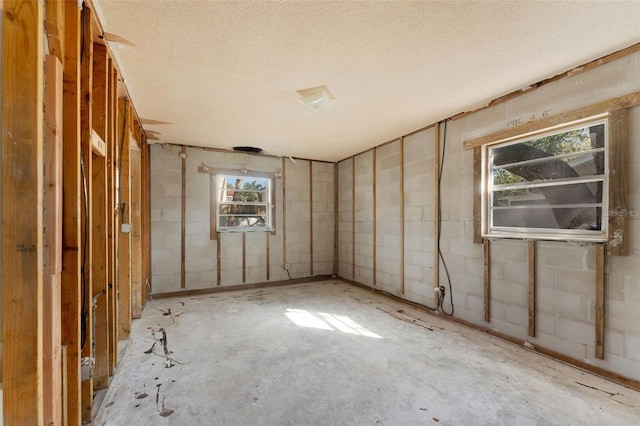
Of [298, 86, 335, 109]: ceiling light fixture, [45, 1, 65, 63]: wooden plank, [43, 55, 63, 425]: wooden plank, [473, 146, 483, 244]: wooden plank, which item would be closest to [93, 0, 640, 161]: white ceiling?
[298, 86, 335, 109]: ceiling light fixture

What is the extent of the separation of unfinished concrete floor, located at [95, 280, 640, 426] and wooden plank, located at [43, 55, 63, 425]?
757 millimetres

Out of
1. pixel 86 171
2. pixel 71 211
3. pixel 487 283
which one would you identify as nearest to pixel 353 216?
pixel 487 283

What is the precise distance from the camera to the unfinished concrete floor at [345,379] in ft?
5.93

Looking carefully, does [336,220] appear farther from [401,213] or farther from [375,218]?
[401,213]

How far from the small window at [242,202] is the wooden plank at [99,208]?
2913mm

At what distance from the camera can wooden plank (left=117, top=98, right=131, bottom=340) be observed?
2.76 m

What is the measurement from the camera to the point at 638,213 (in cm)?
208

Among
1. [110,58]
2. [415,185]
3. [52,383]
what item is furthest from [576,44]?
[52,383]

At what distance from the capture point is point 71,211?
144 cm

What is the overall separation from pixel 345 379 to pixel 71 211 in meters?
2.12

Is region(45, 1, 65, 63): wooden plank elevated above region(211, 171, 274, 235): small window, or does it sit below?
above

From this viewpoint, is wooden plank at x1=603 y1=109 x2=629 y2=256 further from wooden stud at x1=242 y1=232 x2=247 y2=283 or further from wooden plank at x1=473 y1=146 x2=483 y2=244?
wooden stud at x1=242 y1=232 x2=247 y2=283

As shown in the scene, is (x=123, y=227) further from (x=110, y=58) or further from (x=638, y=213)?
(x=638, y=213)

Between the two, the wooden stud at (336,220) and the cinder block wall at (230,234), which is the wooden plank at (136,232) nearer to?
the cinder block wall at (230,234)
